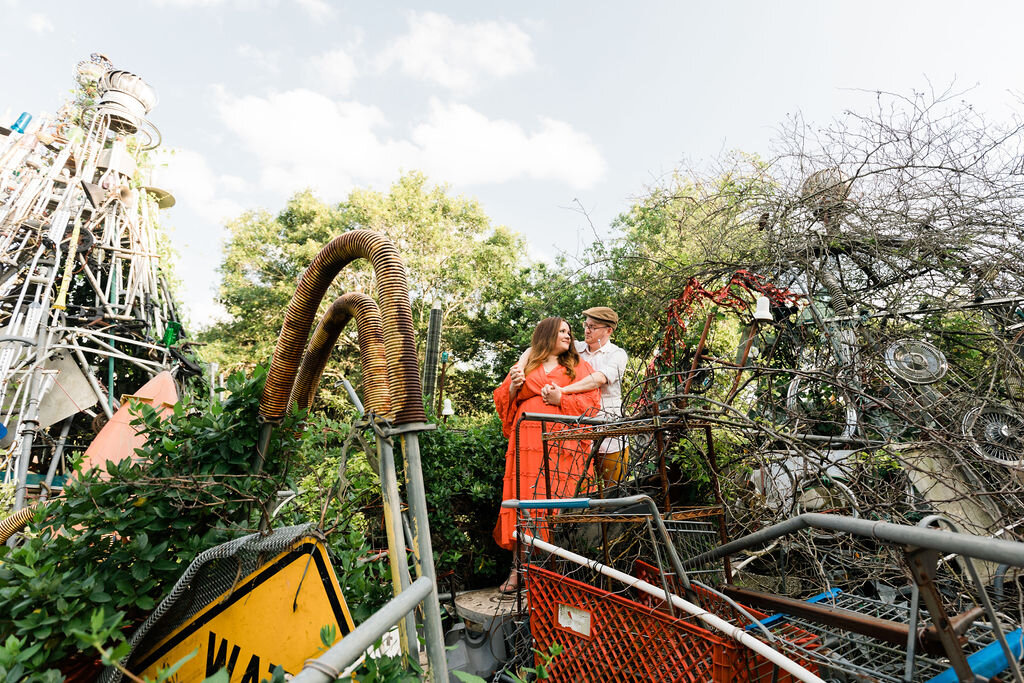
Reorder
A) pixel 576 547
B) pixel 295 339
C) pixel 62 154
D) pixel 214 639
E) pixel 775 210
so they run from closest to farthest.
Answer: pixel 214 639 < pixel 295 339 < pixel 576 547 < pixel 775 210 < pixel 62 154

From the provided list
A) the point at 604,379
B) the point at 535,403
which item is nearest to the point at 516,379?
the point at 535,403

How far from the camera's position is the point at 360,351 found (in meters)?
1.20

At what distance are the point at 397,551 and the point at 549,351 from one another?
3083 mm

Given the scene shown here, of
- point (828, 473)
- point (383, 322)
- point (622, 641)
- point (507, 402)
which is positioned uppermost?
point (383, 322)

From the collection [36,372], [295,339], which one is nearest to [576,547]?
[295,339]

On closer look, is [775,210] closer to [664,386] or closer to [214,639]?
[664,386]

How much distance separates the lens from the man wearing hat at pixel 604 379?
11.7 feet

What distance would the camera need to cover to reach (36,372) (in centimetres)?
779

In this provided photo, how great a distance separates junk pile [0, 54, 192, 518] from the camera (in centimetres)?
801

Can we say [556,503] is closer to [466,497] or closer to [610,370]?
[610,370]

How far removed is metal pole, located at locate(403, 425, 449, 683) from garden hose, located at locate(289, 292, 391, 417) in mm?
108

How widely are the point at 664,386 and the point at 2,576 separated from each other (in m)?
4.40

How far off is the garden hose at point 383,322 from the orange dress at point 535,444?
2175mm

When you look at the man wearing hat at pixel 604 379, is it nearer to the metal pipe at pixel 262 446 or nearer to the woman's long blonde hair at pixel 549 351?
the woman's long blonde hair at pixel 549 351
